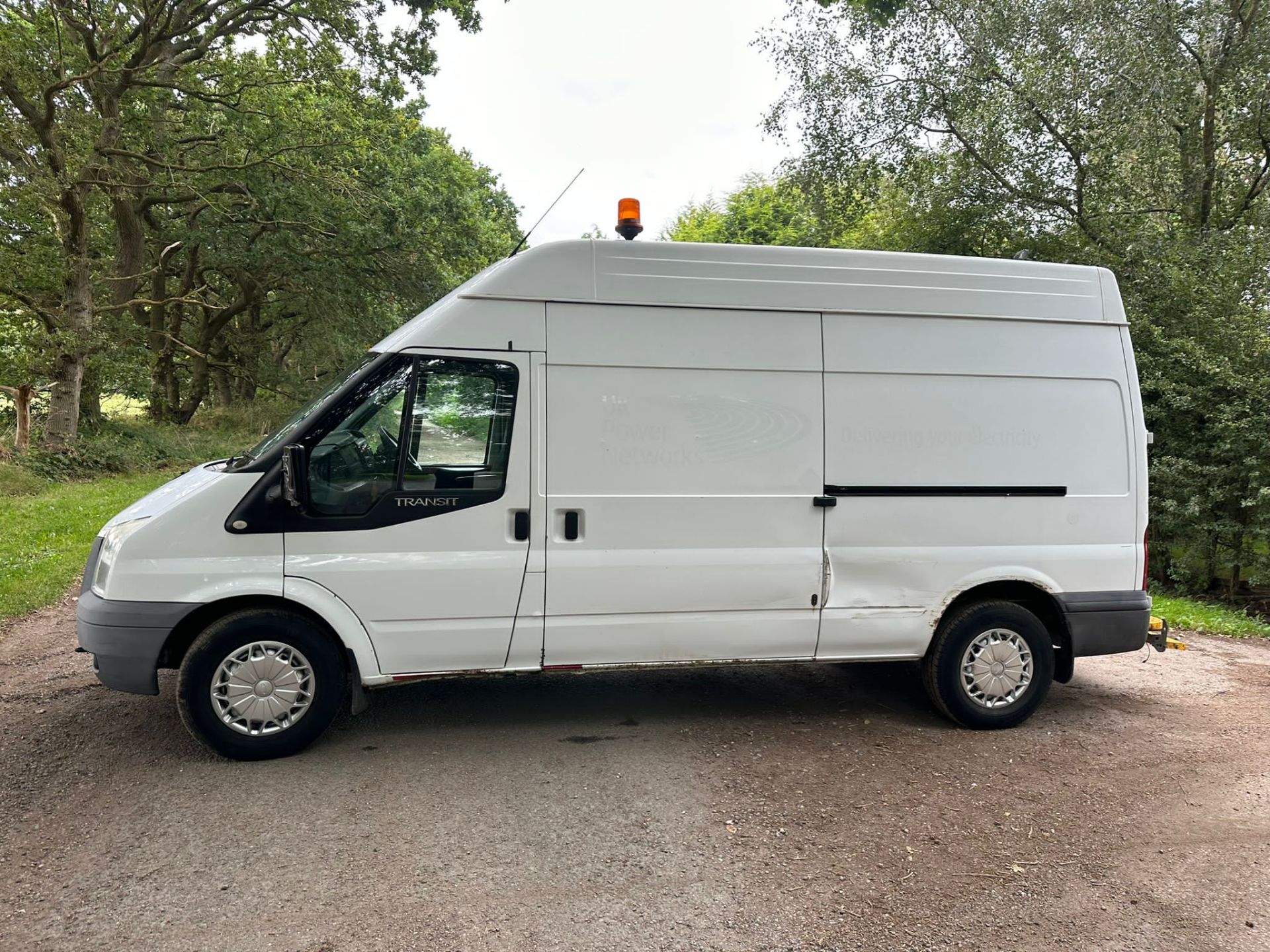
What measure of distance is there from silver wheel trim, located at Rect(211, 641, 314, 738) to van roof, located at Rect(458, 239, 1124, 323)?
6.80 feet

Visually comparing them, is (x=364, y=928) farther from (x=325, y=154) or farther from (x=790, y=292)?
(x=325, y=154)

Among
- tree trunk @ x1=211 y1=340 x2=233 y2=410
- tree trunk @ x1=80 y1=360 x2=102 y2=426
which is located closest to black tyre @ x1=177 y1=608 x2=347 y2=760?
tree trunk @ x1=80 y1=360 x2=102 y2=426

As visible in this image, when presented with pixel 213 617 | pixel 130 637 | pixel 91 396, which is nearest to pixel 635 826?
pixel 213 617

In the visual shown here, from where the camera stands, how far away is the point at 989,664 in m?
4.86

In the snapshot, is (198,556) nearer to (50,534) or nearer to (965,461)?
(965,461)

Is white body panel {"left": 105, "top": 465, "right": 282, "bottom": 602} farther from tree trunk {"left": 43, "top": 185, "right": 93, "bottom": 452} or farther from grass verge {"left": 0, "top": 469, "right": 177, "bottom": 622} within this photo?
tree trunk {"left": 43, "top": 185, "right": 93, "bottom": 452}

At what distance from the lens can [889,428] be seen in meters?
4.68

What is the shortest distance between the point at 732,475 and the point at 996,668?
199 cm

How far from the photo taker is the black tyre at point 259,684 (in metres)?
4.04

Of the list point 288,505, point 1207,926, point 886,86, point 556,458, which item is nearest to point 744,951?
point 1207,926

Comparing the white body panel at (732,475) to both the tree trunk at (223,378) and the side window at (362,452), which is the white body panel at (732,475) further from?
the tree trunk at (223,378)

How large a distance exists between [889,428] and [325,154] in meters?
16.1

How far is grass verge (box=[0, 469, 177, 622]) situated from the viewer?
24.8 feet

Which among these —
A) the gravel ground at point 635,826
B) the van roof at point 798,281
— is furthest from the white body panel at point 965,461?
the gravel ground at point 635,826
